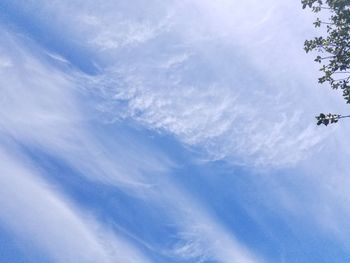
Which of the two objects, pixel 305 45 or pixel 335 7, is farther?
pixel 305 45

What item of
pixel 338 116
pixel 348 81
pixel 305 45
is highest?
pixel 305 45

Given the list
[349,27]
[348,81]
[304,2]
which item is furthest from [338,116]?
[304,2]

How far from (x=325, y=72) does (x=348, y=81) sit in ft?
4.78

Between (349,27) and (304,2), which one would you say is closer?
(349,27)

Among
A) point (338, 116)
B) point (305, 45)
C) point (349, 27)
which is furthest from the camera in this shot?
point (305, 45)

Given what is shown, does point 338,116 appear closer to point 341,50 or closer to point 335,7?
point 341,50

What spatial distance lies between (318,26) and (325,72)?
2.79 meters

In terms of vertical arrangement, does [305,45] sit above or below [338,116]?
above

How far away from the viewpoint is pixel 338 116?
72.3ft

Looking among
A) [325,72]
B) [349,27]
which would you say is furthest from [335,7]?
[325,72]

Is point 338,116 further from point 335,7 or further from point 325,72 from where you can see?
point 335,7

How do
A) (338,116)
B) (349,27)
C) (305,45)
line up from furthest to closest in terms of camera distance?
(305,45) < (349,27) < (338,116)

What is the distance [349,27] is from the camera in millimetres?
23812

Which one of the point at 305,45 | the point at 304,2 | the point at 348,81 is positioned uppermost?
the point at 304,2
